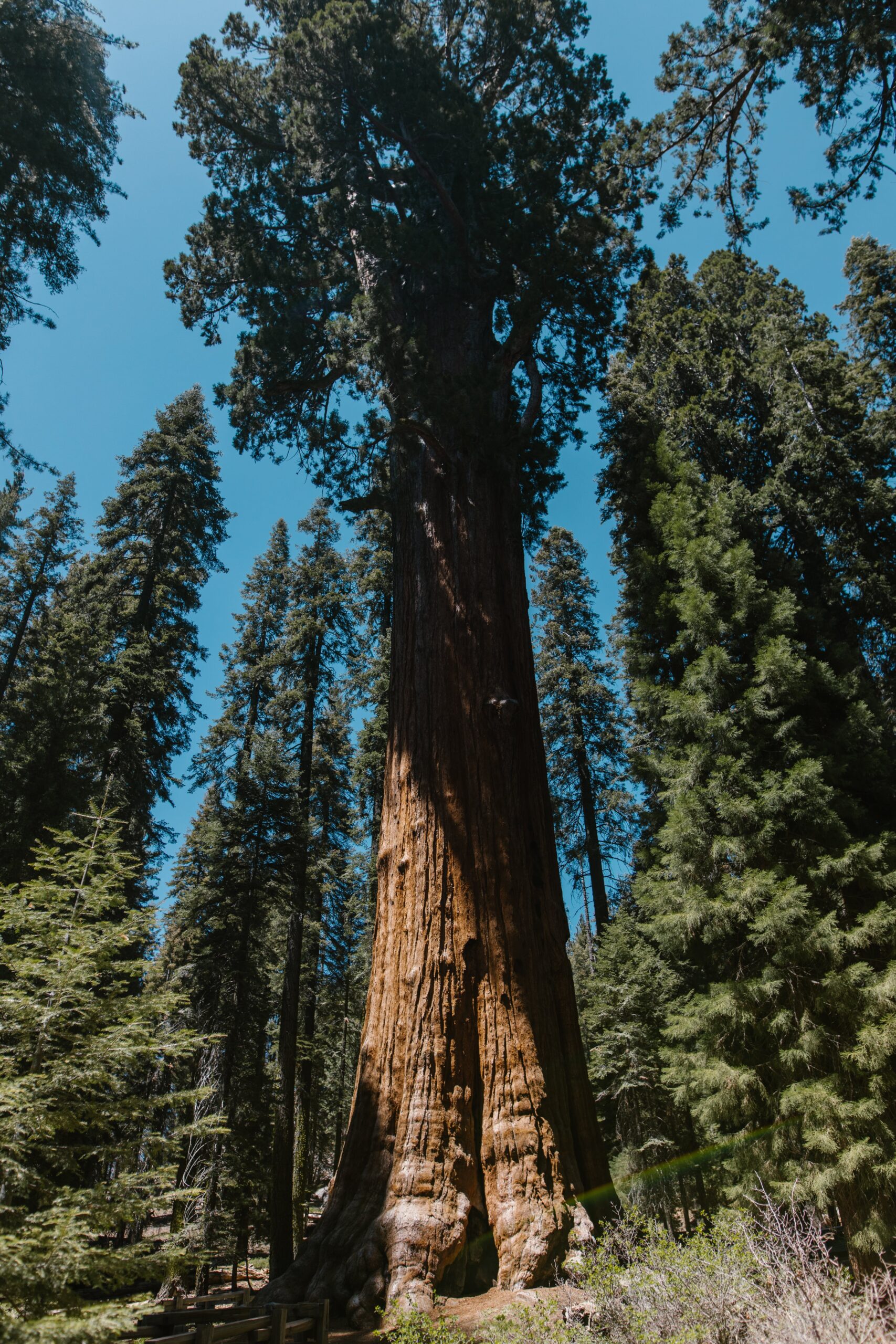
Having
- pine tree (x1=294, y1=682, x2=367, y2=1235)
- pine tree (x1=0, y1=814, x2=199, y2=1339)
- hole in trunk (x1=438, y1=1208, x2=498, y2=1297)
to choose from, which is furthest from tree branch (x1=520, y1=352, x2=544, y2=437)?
pine tree (x1=294, y1=682, x2=367, y2=1235)

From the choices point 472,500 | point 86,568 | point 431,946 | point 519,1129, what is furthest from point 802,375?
point 86,568

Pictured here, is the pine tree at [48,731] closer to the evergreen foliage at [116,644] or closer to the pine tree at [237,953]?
the evergreen foliage at [116,644]

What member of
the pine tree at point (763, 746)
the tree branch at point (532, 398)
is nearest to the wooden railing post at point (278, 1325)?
the pine tree at point (763, 746)

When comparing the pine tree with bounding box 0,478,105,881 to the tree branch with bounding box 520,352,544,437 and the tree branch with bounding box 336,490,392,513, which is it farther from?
the tree branch with bounding box 520,352,544,437

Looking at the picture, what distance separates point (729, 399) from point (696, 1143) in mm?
10295

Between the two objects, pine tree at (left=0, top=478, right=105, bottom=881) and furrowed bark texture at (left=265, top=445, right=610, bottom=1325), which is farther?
pine tree at (left=0, top=478, right=105, bottom=881)

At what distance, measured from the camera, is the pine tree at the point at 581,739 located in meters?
16.7

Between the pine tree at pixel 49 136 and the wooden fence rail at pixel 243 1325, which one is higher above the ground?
the pine tree at pixel 49 136

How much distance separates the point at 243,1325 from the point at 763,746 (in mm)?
5993

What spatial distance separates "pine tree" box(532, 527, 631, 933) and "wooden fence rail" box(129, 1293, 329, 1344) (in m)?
12.3

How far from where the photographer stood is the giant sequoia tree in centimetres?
437

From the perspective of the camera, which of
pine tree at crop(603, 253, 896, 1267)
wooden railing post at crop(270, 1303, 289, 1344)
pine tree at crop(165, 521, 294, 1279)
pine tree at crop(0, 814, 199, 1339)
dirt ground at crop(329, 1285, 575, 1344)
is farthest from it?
pine tree at crop(165, 521, 294, 1279)

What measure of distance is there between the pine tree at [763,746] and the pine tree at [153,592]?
9.36m

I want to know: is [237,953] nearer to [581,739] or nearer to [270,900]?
[270,900]
